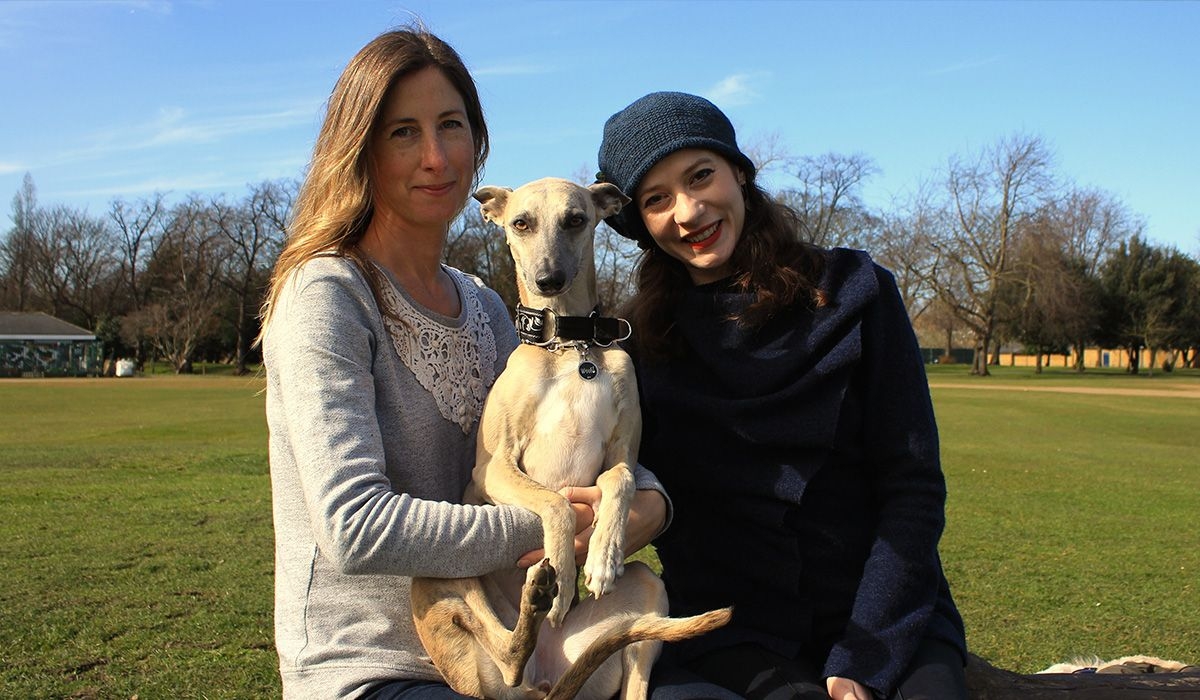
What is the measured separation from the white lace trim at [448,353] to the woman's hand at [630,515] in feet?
1.46

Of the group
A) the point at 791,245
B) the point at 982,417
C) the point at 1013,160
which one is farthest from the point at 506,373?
the point at 1013,160

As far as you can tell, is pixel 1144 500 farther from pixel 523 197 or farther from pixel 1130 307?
pixel 1130 307

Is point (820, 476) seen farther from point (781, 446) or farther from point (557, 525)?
point (557, 525)

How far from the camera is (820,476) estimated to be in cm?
305

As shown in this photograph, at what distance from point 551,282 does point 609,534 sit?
1.02m

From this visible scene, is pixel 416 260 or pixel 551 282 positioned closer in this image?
pixel 416 260

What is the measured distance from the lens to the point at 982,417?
22859mm

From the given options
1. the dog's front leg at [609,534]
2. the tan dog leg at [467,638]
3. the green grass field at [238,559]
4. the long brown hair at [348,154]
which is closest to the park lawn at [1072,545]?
the green grass field at [238,559]

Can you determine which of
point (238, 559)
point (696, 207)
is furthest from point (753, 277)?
point (238, 559)

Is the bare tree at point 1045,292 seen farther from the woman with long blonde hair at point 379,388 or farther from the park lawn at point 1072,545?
the woman with long blonde hair at point 379,388

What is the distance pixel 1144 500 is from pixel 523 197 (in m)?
9.86

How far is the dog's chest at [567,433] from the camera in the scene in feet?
10.1

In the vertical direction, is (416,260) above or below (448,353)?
above

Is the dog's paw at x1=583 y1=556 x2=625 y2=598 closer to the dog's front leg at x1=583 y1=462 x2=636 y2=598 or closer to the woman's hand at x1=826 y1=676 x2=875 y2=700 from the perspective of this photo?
the dog's front leg at x1=583 y1=462 x2=636 y2=598
